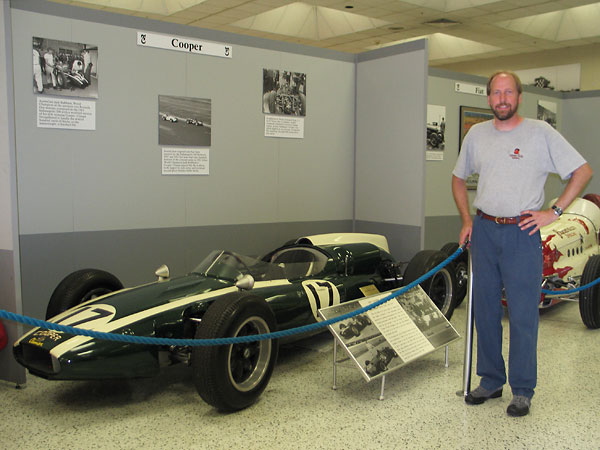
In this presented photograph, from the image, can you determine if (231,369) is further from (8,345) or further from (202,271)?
(8,345)

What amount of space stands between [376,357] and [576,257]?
11.7ft

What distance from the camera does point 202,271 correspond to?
4.64 m

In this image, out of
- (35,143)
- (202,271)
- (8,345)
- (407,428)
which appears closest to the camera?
(407,428)

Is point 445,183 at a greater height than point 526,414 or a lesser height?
greater

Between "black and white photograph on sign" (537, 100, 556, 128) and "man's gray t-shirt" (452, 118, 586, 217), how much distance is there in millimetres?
6424

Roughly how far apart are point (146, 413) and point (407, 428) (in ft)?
5.57

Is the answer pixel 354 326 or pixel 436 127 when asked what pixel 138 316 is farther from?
pixel 436 127

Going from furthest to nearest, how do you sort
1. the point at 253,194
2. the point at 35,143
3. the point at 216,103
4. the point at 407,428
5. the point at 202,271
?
the point at 253,194 < the point at 216,103 < the point at 35,143 < the point at 202,271 < the point at 407,428

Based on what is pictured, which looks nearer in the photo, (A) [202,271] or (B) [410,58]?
(A) [202,271]

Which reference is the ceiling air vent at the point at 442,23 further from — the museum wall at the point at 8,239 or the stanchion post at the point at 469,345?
the museum wall at the point at 8,239

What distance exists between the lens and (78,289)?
4500 mm

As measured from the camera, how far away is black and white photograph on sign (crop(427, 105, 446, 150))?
24.5ft

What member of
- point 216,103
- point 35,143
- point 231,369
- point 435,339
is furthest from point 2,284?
point 435,339

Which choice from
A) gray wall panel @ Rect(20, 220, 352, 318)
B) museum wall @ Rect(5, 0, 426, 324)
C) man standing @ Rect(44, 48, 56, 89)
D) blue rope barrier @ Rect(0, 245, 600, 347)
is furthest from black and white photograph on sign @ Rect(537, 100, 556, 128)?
man standing @ Rect(44, 48, 56, 89)
